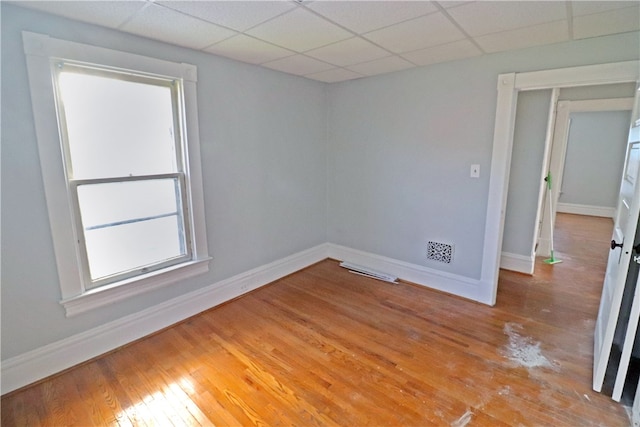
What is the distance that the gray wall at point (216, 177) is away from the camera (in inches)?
73.9

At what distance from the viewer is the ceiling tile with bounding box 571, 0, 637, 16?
1720 millimetres

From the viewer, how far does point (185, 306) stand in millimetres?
2801

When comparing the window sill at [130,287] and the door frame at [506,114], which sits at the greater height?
the door frame at [506,114]

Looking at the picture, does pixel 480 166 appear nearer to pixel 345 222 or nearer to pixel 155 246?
pixel 345 222

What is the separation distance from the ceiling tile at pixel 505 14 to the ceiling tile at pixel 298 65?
1.33 metres

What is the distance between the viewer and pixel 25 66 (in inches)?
72.5

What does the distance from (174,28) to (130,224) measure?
147 centimetres

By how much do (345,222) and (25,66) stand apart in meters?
3.27

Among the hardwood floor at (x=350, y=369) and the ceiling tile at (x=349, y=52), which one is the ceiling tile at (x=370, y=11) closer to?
the ceiling tile at (x=349, y=52)

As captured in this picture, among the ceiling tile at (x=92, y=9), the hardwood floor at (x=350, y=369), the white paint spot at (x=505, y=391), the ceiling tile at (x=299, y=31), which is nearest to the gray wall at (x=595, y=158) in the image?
the hardwood floor at (x=350, y=369)

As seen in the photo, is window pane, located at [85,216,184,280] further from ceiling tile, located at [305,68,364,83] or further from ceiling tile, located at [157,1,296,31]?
ceiling tile, located at [305,68,364,83]

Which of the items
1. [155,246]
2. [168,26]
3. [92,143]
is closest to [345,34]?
[168,26]

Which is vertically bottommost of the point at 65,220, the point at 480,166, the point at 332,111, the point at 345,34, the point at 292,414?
the point at 292,414

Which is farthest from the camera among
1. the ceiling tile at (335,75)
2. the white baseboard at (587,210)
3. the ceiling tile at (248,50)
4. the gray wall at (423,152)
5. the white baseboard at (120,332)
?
the white baseboard at (587,210)
